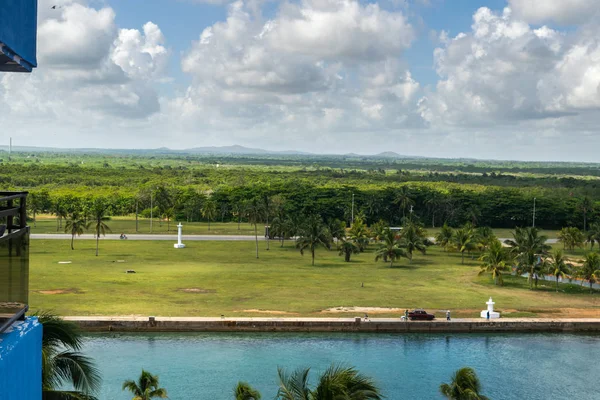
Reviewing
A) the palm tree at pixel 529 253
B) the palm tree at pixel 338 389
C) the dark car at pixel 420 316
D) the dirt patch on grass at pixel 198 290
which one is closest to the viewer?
the palm tree at pixel 338 389

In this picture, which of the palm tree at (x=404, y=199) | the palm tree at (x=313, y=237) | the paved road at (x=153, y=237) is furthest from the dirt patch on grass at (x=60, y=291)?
the palm tree at (x=404, y=199)

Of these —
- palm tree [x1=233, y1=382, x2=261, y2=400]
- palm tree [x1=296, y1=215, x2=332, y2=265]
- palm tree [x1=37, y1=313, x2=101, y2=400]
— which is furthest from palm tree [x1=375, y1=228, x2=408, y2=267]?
palm tree [x1=37, y1=313, x2=101, y2=400]

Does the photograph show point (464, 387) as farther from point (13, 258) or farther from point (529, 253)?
point (529, 253)

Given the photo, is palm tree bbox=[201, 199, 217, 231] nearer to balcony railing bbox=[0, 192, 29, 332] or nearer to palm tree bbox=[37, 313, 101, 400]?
palm tree bbox=[37, 313, 101, 400]

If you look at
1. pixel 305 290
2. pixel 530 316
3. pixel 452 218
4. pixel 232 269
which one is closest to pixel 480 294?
pixel 530 316

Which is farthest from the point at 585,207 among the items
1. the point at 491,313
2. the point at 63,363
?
the point at 63,363

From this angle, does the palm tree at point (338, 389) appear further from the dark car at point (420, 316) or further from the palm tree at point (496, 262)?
the palm tree at point (496, 262)
